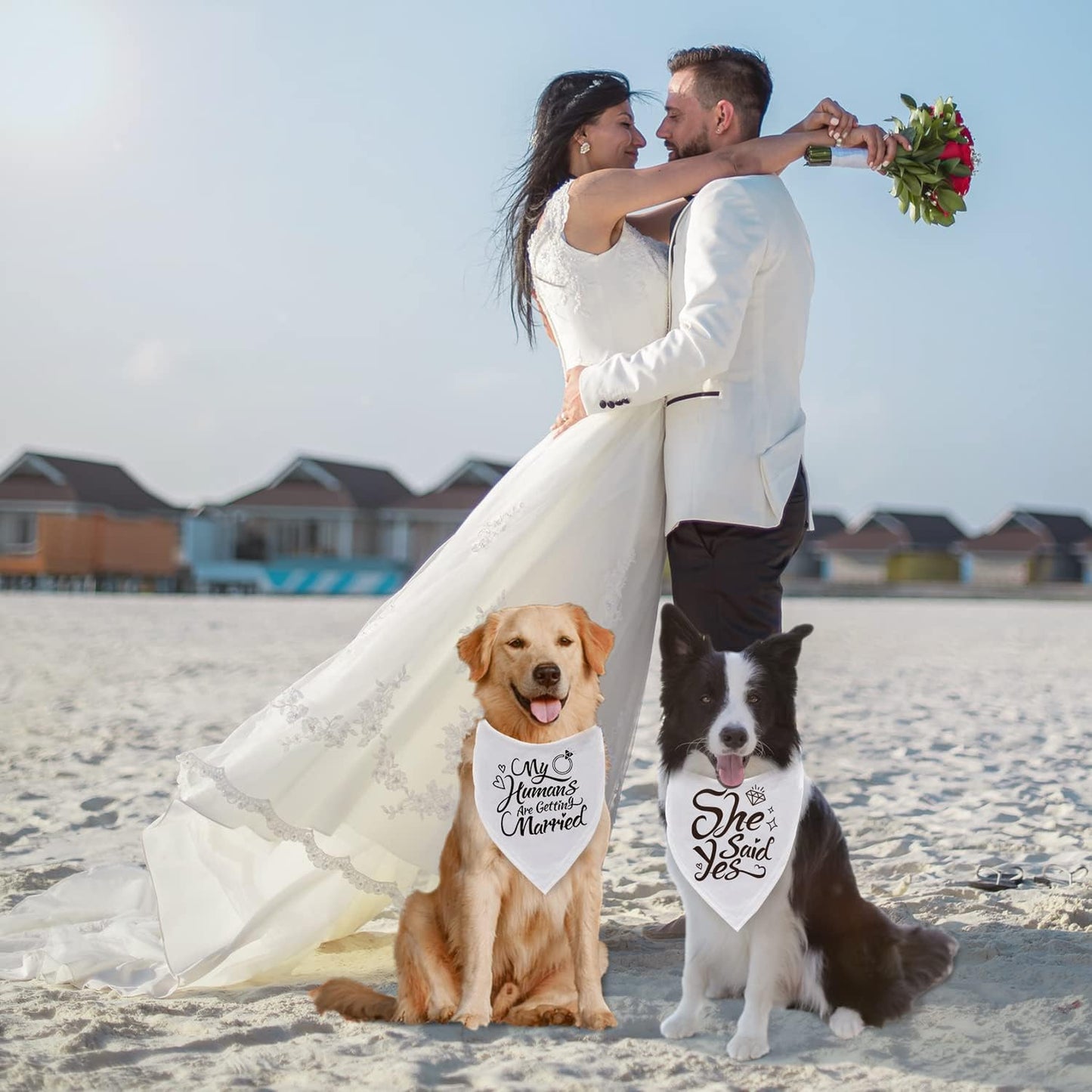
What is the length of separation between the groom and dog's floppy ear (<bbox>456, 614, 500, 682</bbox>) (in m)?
0.47

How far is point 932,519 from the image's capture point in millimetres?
51844

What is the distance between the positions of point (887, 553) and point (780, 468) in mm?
47827

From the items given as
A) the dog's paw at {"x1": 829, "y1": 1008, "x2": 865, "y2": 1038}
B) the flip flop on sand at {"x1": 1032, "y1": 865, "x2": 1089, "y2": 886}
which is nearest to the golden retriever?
the dog's paw at {"x1": 829, "y1": 1008, "x2": 865, "y2": 1038}

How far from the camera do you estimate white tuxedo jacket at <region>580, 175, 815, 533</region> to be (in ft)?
7.54

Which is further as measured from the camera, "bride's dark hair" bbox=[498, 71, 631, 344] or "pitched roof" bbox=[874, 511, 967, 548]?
"pitched roof" bbox=[874, 511, 967, 548]

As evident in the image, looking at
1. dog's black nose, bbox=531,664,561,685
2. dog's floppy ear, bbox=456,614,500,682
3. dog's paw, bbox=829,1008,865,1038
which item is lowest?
dog's paw, bbox=829,1008,865,1038

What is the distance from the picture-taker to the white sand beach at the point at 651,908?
2051mm

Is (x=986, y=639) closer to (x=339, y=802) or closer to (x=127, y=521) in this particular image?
(x=339, y=802)

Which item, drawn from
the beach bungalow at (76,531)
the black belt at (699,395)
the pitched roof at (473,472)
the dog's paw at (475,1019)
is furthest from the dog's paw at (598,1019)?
the pitched roof at (473,472)

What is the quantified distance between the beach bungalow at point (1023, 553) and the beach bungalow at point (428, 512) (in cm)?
2359

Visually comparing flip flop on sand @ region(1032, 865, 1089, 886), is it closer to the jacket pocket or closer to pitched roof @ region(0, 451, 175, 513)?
the jacket pocket

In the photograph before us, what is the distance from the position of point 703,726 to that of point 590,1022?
2.12 feet

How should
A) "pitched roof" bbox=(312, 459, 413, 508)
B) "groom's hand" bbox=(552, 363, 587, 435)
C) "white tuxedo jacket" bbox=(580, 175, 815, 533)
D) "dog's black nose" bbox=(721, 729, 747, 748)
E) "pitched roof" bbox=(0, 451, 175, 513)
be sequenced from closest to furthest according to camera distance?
1. "dog's black nose" bbox=(721, 729, 747, 748)
2. "white tuxedo jacket" bbox=(580, 175, 815, 533)
3. "groom's hand" bbox=(552, 363, 587, 435)
4. "pitched roof" bbox=(0, 451, 175, 513)
5. "pitched roof" bbox=(312, 459, 413, 508)

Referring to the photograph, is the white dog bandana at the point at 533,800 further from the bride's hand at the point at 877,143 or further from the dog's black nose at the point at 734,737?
the bride's hand at the point at 877,143
